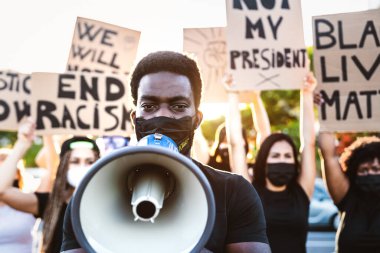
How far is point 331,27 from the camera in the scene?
13.8ft

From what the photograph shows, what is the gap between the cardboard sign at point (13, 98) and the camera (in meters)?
4.77

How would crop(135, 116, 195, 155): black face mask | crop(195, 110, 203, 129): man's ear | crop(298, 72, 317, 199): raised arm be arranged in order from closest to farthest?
crop(135, 116, 195, 155): black face mask < crop(195, 110, 203, 129): man's ear < crop(298, 72, 317, 199): raised arm

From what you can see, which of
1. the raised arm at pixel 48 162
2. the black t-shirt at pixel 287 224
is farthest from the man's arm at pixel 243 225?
the raised arm at pixel 48 162

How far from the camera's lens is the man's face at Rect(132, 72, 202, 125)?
1744 mm

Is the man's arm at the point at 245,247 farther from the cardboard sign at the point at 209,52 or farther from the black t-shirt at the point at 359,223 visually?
the cardboard sign at the point at 209,52

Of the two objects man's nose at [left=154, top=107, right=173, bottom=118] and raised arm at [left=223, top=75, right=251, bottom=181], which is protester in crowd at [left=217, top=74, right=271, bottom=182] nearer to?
raised arm at [left=223, top=75, right=251, bottom=181]

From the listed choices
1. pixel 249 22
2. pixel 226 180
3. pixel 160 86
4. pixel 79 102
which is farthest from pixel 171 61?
pixel 79 102

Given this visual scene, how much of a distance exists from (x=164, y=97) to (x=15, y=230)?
2.54m

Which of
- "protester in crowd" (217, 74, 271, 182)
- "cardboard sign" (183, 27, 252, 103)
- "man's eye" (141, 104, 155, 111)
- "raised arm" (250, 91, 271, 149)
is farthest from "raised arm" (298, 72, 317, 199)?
"man's eye" (141, 104, 155, 111)

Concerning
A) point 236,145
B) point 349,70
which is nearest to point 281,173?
point 236,145

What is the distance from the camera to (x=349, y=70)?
413 centimetres

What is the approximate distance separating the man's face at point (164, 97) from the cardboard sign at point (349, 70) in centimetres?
245

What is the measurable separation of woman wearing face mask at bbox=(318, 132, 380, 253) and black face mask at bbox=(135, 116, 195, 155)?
227cm

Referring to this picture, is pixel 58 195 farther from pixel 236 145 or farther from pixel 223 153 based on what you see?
pixel 223 153
